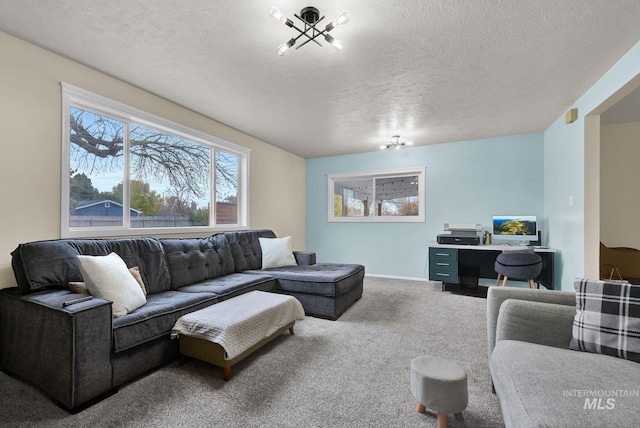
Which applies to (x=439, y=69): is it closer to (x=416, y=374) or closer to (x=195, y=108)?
(x=416, y=374)

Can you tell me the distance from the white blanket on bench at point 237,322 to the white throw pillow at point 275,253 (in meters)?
1.27

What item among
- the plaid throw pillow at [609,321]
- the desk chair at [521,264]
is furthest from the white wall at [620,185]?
the plaid throw pillow at [609,321]

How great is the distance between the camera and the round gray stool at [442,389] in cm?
139

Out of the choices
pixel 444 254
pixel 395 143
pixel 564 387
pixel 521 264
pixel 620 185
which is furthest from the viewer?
pixel 395 143

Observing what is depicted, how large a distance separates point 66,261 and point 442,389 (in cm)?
263

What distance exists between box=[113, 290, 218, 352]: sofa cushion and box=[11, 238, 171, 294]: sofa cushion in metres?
0.27

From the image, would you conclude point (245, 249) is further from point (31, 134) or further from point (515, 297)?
point (515, 297)

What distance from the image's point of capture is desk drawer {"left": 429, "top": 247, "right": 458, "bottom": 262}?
422 cm

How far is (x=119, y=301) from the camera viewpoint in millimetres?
1928

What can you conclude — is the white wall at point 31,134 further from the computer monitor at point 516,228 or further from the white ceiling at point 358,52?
the computer monitor at point 516,228

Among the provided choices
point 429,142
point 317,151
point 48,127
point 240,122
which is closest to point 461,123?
point 429,142

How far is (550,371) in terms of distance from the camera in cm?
116

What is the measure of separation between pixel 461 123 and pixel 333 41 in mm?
2770

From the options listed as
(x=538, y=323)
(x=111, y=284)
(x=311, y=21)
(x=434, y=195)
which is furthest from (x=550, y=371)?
(x=434, y=195)
